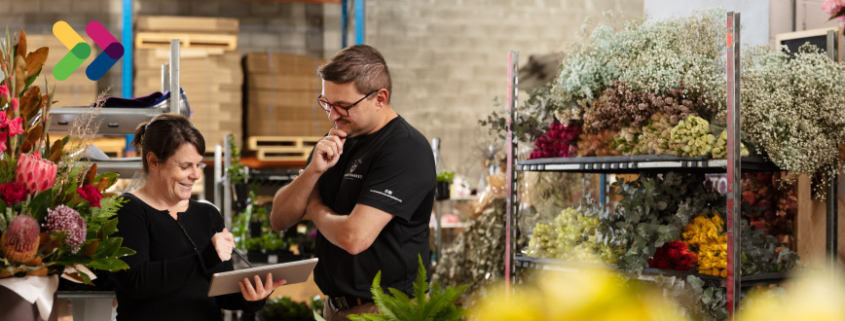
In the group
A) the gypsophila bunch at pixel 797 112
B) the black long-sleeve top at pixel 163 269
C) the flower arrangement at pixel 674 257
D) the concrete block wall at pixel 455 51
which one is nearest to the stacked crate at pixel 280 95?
the concrete block wall at pixel 455 51

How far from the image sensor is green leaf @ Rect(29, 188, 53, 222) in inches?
52.6

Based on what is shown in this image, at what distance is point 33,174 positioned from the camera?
1.34 meters

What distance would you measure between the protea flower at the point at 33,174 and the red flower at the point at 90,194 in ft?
0.19

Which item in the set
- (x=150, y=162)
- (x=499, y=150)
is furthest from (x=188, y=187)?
(x=499, y=150)

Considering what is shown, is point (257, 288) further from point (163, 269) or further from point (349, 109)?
point (349, 109)

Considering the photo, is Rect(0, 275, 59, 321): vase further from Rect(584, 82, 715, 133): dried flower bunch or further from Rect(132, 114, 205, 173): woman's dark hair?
Rect(584, 82, 715, 133): dried flower bunch

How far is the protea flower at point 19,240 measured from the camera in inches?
49.4

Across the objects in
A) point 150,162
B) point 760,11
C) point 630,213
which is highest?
point 760,11

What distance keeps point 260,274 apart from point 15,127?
2.58 feet

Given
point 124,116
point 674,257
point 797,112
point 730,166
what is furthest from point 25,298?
point 797,112

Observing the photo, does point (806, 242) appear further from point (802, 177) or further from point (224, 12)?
point (224, 12)

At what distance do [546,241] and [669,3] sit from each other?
180cm

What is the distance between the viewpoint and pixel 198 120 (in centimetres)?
691

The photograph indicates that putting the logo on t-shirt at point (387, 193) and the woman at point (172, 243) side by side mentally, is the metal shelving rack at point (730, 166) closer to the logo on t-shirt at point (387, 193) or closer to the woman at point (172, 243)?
the logo on t-shirt at point (387, 193)
